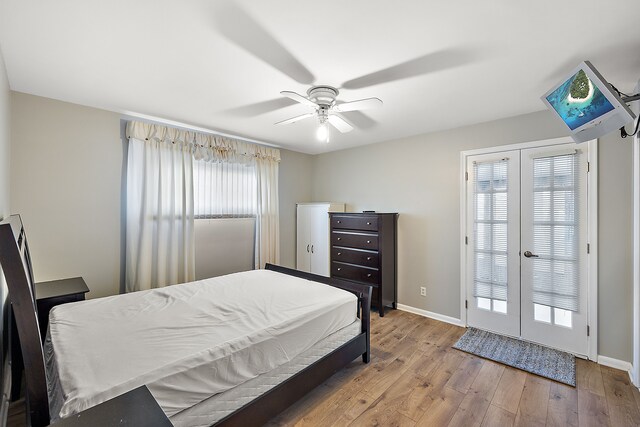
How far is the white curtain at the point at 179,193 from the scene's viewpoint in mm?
3096

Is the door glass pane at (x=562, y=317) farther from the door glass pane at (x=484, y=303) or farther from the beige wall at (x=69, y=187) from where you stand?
the beige wall at (x=69, y=187)

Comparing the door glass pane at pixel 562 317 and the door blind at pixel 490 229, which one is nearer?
the door glass pane at pixel 562 317

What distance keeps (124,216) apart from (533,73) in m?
4.06

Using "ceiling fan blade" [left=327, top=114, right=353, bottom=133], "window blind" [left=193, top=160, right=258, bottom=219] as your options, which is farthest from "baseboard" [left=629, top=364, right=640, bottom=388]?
"window blind" [left=193, top=160, right=258, bottom=219]

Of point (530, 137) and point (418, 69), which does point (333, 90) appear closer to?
point (418, 69)

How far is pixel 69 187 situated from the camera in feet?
9.04

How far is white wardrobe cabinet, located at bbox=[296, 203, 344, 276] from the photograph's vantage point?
4.44 meters

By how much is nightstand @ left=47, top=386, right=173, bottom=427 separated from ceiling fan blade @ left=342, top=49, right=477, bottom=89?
91.6 inches

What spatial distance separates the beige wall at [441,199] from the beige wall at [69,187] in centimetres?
315

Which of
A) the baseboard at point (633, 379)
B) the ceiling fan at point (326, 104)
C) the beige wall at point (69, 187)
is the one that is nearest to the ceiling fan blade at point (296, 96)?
the ceiling fan at point (326, 104)

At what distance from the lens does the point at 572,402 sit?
2.12m

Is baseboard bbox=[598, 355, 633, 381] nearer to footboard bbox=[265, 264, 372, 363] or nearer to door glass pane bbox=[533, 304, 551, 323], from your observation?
door glass pane bbox=[533, 304, 551, 323]

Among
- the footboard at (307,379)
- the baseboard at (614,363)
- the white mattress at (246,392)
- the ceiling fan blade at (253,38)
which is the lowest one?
the baseboard at (614,363)

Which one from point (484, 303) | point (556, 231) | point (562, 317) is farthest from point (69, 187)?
point (562, 317)
